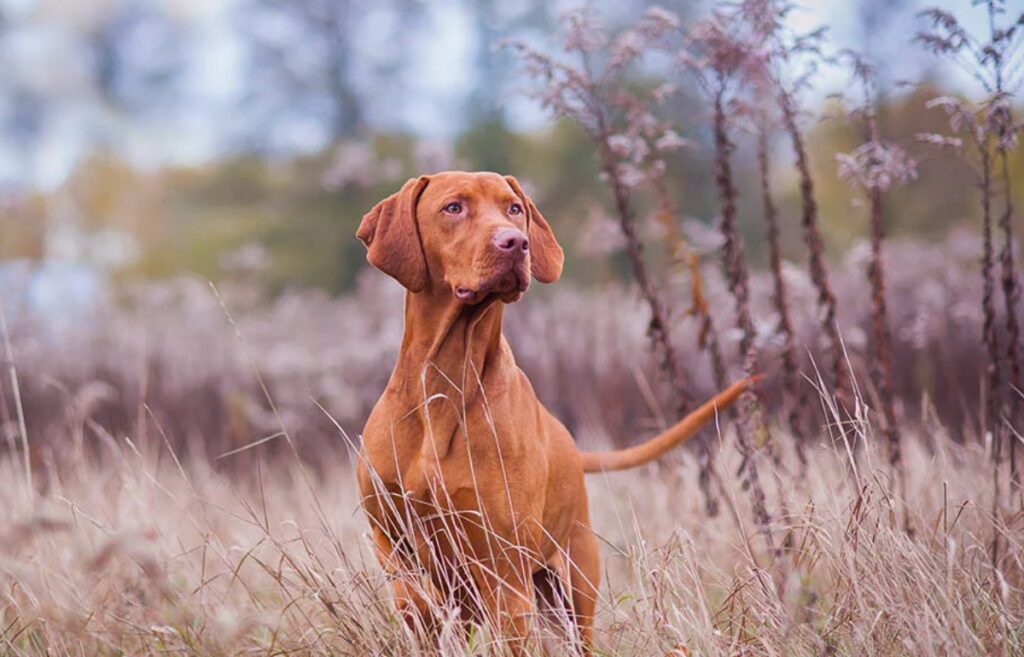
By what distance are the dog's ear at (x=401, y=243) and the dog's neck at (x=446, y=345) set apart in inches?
3.0

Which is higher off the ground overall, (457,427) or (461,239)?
Answer: (461,239)

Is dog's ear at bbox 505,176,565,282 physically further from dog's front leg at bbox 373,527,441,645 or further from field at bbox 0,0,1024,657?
dog's front leg at bbox 373,527,441,645

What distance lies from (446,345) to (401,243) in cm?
28

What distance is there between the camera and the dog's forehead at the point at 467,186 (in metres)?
2.75

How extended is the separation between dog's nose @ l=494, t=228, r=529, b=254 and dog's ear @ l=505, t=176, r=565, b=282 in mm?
233

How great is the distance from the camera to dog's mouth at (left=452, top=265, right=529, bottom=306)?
2.58 m

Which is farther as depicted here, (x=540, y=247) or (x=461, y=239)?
(x=540, y=247)

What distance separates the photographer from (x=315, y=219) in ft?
67.5

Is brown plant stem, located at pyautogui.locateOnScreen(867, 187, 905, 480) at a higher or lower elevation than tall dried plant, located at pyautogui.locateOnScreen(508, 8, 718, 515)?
lower

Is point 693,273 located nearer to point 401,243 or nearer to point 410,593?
point 401,243

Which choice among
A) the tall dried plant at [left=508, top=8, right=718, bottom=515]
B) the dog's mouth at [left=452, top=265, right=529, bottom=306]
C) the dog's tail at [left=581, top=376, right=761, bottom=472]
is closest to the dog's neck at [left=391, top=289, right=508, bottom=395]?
the dog's mouth at [left=452, top=265, right=529, bottom=306]

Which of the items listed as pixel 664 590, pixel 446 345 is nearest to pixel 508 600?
pixel 664 590

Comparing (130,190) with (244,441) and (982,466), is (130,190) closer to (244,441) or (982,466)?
(244,441)

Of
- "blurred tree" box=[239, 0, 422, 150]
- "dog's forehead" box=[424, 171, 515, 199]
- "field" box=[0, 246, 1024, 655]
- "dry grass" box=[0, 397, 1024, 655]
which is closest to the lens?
"dry grass" box=[0, 397, 1024, 655]
